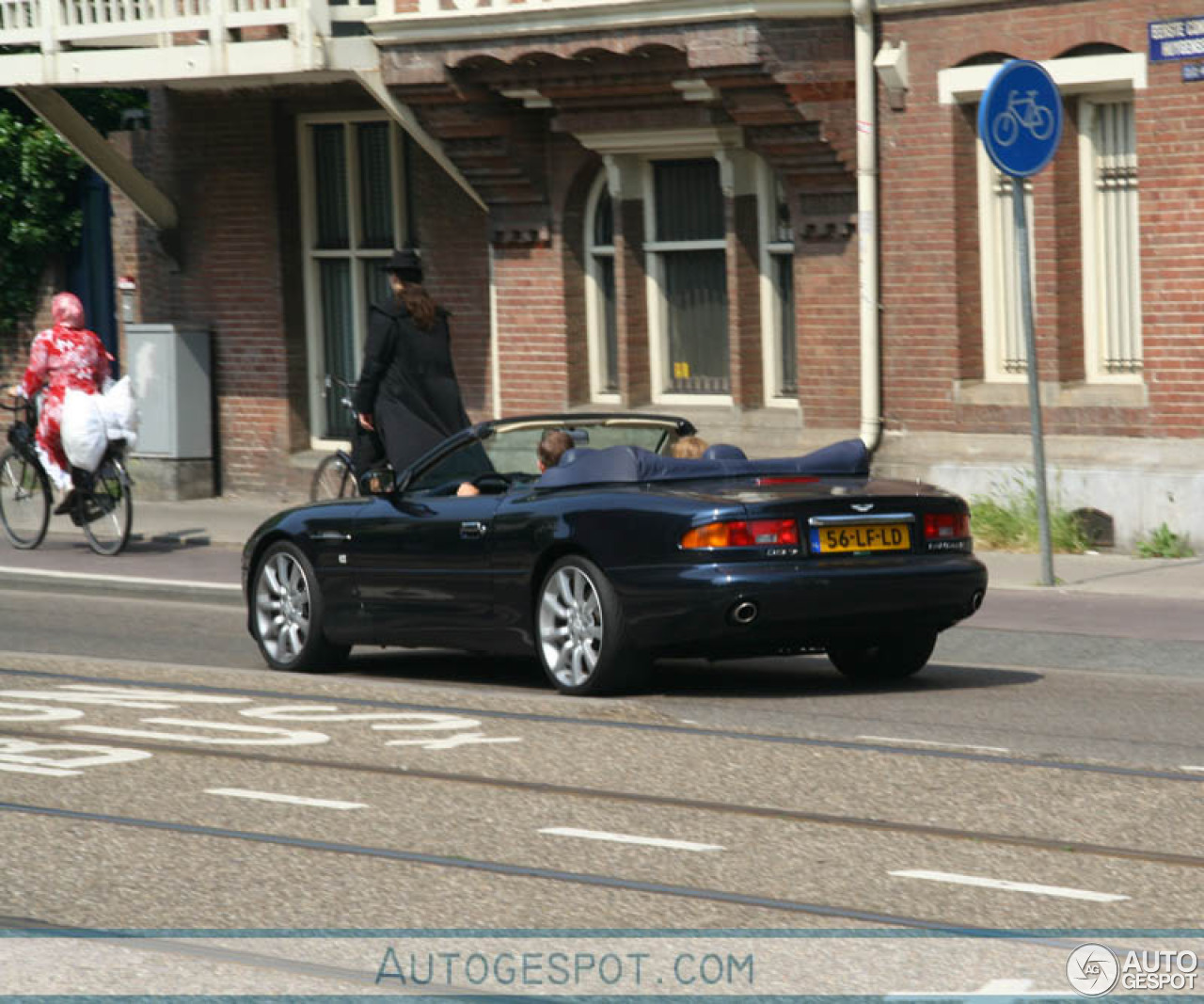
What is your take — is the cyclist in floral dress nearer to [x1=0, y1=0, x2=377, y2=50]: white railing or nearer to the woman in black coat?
[x1=0, y1=0, x2=377, y2=50]: white railing

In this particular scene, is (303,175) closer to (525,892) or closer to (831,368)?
(831,368)

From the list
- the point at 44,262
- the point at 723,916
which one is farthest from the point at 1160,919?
the point at 44,262

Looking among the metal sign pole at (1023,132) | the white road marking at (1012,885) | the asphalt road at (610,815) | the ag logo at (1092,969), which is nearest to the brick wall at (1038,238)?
the metal sign pole at (1023,132)

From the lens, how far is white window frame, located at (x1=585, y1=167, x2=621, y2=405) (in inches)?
798

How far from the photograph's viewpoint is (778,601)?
9.95 metres

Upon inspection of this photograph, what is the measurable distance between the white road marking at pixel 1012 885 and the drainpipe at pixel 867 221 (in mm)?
10984

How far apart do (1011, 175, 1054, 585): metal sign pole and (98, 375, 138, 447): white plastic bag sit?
7113mm

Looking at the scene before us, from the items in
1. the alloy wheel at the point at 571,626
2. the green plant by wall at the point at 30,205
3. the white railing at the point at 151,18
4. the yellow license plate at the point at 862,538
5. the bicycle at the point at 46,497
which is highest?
the white railing at the point at 151,18

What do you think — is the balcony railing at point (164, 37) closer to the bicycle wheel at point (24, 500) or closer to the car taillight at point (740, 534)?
the bicycle wheel at point (24, 500)

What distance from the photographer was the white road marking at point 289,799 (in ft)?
26.9

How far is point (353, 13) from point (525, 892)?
14.1 meters

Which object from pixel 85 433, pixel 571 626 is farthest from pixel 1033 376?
pixel 85 433

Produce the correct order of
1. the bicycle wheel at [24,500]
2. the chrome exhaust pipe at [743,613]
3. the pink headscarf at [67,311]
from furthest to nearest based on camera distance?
1. the bicycle wheel at [24,500]
2. the pink headscarf at [67,311]
3. the chrome exhaust pipe at [743,613]

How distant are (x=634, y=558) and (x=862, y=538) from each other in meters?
0.95
